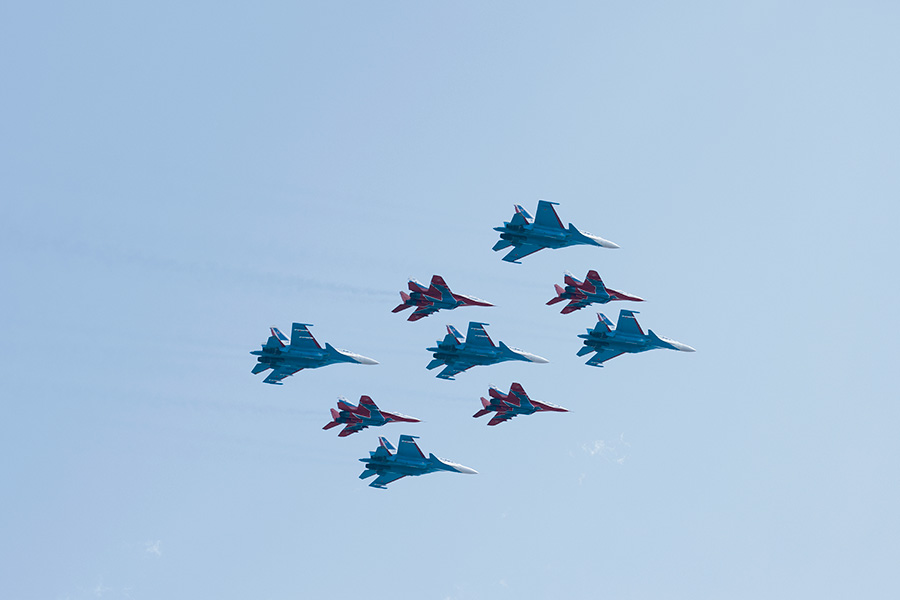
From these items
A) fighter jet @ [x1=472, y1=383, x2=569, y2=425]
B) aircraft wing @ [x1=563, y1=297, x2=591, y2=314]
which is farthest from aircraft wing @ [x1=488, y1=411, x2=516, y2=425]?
aircraft wing @ [x1=563, y1=297, x2=591, y2=314]

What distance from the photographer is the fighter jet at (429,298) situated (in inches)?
6506

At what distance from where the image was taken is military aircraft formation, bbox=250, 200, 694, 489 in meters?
164

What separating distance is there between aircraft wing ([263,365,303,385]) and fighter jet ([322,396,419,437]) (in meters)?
6.37

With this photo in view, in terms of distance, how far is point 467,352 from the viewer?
166750mm

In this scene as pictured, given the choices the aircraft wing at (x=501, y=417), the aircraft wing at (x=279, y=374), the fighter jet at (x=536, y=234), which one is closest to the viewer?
the fighter jet at (x=536, y=234)

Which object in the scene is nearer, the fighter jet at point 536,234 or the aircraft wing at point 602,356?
the fighter jet at point 536,234

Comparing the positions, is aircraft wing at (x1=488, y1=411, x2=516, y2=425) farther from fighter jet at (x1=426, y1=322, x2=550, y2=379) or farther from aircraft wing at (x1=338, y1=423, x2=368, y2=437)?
aircraft wing at (x1=338, y1=423, x2=368, y2=437)

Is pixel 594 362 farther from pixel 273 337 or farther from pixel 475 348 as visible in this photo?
pixel 273 337

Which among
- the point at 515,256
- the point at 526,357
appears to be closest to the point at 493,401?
the point at 526,357

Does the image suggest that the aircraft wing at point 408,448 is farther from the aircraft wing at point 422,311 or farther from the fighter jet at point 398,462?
the aircraft wing at point 422,311

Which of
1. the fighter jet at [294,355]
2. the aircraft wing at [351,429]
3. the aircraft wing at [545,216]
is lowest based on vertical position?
the aircraft wing at [351,429]

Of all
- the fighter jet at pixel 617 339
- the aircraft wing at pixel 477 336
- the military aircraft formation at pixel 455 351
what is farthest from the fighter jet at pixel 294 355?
the fighter jet at pixel 617 339

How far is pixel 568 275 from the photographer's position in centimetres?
16700

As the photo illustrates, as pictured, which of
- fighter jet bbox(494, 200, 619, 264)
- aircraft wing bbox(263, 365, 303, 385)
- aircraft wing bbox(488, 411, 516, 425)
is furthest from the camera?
aircraft wing bbox(488, 411, 516, 425)
